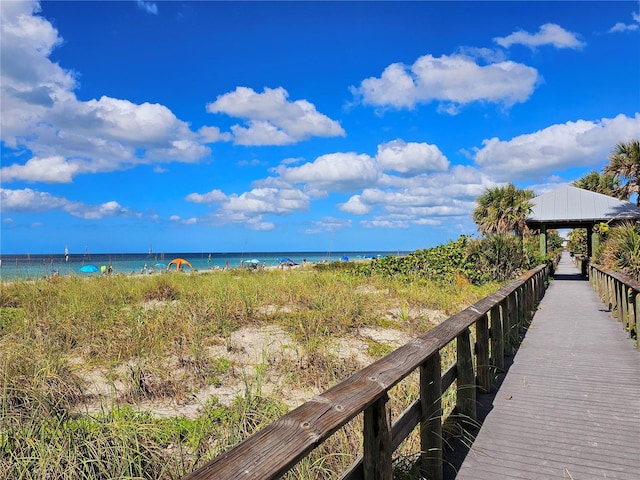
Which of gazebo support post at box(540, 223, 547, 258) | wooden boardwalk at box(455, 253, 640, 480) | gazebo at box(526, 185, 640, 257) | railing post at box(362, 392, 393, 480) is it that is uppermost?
gazebo at box(526, 185, 640, 257)

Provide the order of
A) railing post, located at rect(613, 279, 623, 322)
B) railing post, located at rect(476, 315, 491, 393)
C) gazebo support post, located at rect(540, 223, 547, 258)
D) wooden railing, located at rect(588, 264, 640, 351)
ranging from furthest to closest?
gazebo support post, located at rect(540, 223, 547, 258), railing post, located at rect(613, 279, 623, 322), wooden railing, located at rect(588, 264, 640, 351), railing post, located at rect(476, 315, 491, 393)

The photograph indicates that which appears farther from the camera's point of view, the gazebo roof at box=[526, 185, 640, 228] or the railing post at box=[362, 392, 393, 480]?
the gazebo roof at box=[526, 185, 640, 228]

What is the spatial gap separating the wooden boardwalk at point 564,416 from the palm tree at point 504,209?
1787 cm

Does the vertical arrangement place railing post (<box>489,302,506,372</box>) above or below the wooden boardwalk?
above

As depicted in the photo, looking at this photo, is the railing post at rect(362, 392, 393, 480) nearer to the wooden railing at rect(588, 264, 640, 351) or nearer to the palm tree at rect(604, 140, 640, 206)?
the wooden railing at rect(588, 264, 640, 351)

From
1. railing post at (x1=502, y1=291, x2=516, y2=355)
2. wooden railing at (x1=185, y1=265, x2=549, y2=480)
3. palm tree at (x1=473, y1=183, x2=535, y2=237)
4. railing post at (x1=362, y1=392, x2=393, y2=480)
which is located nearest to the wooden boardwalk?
railing post at (x1=502, y1=291, x2=516, y2=355)

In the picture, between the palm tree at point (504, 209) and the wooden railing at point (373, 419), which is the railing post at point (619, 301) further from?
the palm tree at point (504, 209)

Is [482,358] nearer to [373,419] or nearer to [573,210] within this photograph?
[373,419]

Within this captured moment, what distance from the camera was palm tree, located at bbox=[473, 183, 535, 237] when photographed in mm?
24703

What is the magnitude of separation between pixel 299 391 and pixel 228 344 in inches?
68.5

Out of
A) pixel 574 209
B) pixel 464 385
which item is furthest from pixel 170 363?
pixel 574 209

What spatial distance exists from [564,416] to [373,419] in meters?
2.80

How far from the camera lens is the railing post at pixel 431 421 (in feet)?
10.1

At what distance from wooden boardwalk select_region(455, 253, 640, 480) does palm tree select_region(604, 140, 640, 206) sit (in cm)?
1788
